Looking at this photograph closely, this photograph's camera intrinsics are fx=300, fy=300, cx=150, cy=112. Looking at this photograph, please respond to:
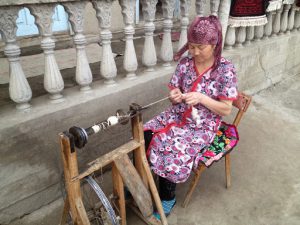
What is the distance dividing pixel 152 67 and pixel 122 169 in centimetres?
148

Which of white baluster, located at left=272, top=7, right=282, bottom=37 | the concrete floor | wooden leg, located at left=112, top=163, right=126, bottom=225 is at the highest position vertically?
white baluster, located at left=272, top=7, right=282, bottom=37

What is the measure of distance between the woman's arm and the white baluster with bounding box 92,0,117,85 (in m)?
0.88

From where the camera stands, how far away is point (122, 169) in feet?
7.14

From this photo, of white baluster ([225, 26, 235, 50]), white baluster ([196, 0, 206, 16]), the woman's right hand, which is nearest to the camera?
the woman's right hand

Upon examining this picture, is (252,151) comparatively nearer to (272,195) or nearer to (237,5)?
(272,195)

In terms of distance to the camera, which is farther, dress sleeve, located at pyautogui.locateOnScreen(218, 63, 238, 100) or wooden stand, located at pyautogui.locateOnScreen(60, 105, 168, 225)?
dress sleeve, located at pyautogui.locateOnScreen(218, 63, 238, 100)

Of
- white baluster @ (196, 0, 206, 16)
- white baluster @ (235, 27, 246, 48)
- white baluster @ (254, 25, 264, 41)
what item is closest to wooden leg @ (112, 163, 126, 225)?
white baluster @ (196, 0, 206, 16)

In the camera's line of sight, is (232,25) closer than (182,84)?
No

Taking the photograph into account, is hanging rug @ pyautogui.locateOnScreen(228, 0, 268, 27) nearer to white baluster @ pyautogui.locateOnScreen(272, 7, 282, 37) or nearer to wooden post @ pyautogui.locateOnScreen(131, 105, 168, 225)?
white baluster @ pyautogui.locateOnScreen(272, 7, 282, 37)

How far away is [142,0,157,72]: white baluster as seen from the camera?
2900 mm

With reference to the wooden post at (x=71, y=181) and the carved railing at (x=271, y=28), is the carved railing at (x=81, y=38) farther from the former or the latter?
the wooden post at (x=71, y=181)

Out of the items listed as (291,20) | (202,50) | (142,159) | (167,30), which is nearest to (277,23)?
(291,20)

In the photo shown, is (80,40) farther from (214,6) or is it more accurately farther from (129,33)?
(214,6)

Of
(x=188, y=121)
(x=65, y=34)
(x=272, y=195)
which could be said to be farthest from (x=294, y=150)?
(x=65, y=34)
